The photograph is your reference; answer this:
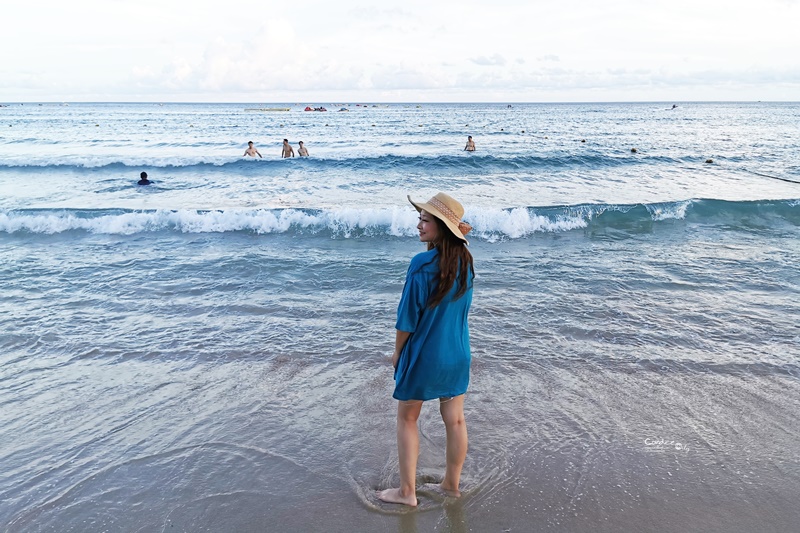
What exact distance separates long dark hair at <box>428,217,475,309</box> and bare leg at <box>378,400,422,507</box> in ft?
2.20

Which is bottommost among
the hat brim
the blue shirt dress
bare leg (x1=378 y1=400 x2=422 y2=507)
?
bare leg (x1=378 y1=400 x2=422 y2=507)

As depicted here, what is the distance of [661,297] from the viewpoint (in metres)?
7.22

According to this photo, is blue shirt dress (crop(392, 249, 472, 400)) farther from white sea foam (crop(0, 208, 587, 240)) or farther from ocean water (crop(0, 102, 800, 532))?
white sea foam (crop(0, 208, 587, 240))

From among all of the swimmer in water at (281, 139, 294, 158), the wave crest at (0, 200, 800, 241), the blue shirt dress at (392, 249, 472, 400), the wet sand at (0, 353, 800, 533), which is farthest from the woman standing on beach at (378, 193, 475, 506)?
the swimmer in water at (281, 139, 294, 158)

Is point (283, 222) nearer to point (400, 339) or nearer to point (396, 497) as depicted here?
point (396, 497)

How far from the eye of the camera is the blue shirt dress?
9.36ft

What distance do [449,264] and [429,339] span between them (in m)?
0.42

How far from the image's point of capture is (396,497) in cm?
333

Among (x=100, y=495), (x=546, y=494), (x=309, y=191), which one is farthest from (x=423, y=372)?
(x=309, y=191)

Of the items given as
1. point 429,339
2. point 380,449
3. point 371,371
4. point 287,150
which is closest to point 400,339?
point 429,339

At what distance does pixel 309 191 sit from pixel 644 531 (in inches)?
650

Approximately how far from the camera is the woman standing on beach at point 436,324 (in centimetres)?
284

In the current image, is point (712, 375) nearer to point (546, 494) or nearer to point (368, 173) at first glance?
point (546, 494)

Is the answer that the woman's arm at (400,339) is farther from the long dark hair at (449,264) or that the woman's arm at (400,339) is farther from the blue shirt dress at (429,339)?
the long dark hair at (449,264)
